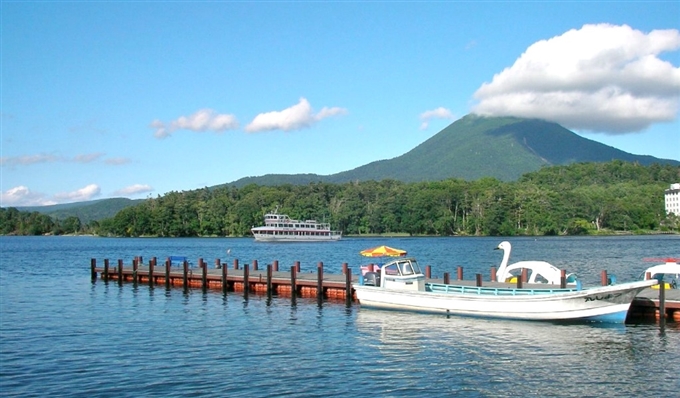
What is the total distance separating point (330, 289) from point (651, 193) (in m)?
165

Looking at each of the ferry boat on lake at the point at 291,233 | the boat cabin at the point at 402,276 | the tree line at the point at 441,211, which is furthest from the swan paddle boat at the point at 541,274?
the tree line at the point at 441,211

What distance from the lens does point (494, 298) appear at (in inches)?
1122

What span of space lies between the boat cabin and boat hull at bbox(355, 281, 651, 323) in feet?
1.83

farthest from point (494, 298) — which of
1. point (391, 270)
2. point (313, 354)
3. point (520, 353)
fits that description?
point (313, 354)

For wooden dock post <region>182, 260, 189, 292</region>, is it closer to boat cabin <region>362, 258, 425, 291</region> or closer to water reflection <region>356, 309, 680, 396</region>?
boat cabin <region>362, 258, 425, 291</region>

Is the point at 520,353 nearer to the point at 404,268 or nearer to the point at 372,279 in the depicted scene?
the point at 404,268

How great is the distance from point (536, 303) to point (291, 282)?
14267 millimetres

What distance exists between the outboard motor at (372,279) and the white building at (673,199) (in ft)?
561

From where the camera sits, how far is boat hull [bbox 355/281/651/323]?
88.5 feet

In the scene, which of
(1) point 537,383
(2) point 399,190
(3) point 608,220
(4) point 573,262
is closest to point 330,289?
(1) point 537,383

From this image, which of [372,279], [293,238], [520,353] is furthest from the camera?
[293,238]

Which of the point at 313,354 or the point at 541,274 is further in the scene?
the point at 541,274

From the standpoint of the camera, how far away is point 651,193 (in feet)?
592

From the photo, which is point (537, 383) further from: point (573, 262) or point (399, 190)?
point (399, 190)
